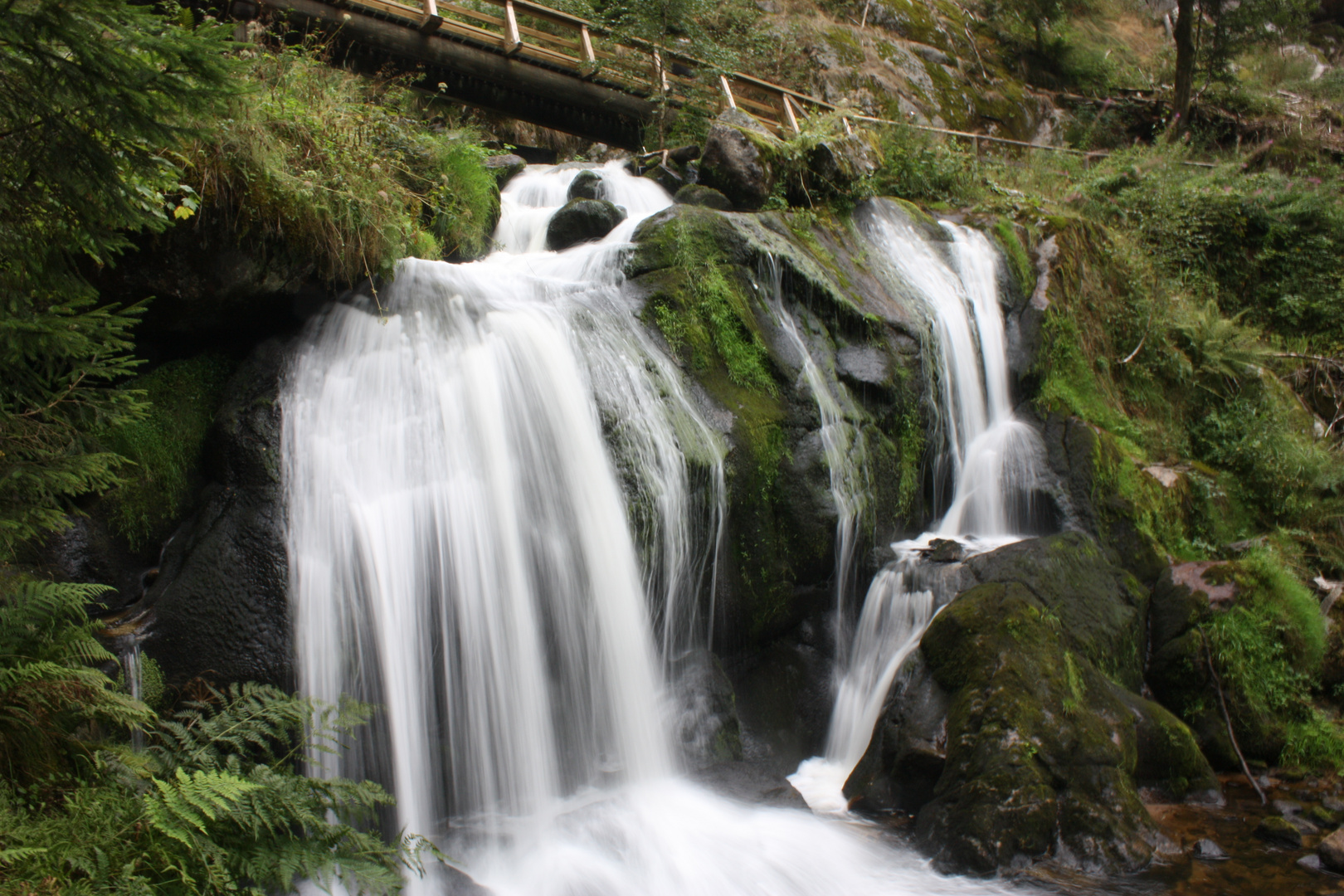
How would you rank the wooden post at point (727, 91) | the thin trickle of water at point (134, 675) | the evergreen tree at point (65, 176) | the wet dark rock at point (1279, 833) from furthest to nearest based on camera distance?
the wooden post at point (727, 91) < the wet dark rock at point (1279, 833) < the thin trickle of water at point (134, 675) < the evergreen tree at point (65, 176)

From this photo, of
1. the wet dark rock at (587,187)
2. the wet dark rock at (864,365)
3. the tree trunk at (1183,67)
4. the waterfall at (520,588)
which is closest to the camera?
the waterfall at (520,588)

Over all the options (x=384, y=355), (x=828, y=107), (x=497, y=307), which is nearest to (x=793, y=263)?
(x=497, y=307)

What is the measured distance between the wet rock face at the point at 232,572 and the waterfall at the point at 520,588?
0.11 meters

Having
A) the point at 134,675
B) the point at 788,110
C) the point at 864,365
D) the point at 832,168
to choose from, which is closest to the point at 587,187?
the point at 832,168

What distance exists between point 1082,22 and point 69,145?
25063mm

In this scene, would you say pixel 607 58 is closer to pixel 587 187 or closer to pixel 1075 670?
pixel 587 187

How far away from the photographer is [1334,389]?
11.2 meters

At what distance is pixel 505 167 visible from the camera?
10594 mm

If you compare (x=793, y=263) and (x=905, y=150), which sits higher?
(x=905, y=150)

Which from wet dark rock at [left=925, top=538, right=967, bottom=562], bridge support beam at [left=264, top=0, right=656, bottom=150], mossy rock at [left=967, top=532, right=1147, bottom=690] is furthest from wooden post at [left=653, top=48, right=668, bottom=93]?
mossy rock at [left=967, top=532, right=1147, bottom=690]

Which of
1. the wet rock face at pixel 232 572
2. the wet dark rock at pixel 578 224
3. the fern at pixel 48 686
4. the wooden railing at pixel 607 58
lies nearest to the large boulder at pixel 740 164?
the wet dark rock at pixel 578 224

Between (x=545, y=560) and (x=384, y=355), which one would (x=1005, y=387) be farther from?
(x=384, y=355)

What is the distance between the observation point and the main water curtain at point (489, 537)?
14.6 ft

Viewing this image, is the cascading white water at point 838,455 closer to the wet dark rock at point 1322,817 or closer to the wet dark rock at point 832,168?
the wet dark rock at point 832,168
